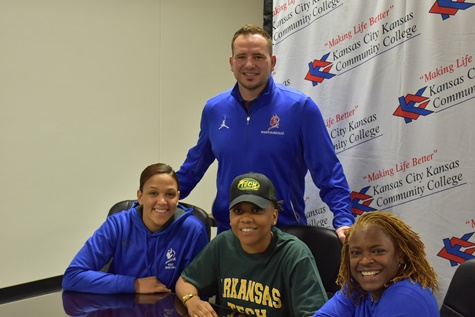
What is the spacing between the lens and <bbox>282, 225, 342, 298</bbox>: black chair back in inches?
112

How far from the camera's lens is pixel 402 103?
341 cm

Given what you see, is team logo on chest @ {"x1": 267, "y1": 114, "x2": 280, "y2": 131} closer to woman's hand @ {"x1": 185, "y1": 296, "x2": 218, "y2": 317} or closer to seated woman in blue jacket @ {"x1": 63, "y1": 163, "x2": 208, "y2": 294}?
seated woman in blue jacket @ {"x1": 63, "y1": 163, "x2": 208, "y2": 294}

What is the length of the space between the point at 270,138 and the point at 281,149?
76mm

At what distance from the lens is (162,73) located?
5445 millimetres

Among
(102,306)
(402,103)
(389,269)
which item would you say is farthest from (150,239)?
(402,103)

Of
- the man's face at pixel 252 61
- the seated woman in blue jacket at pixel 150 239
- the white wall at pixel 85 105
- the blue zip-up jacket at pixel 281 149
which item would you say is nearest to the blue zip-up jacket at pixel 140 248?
the seated woman in blue jacket at pixel 150 239

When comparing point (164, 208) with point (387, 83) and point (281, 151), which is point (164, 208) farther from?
point (387, 83)

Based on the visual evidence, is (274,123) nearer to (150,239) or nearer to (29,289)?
(150,239)

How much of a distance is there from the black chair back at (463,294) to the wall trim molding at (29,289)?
332 cm

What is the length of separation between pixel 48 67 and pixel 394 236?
3.39 meters

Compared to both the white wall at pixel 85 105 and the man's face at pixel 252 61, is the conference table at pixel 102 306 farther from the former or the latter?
the white wall at pixel 85 105

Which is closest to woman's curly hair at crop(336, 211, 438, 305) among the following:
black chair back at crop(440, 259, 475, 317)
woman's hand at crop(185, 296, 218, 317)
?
black chair back at crop(440, 259, 475, 317)

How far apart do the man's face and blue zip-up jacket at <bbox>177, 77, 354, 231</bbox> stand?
0.26ft

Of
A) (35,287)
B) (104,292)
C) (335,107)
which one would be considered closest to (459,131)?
(335,107)
